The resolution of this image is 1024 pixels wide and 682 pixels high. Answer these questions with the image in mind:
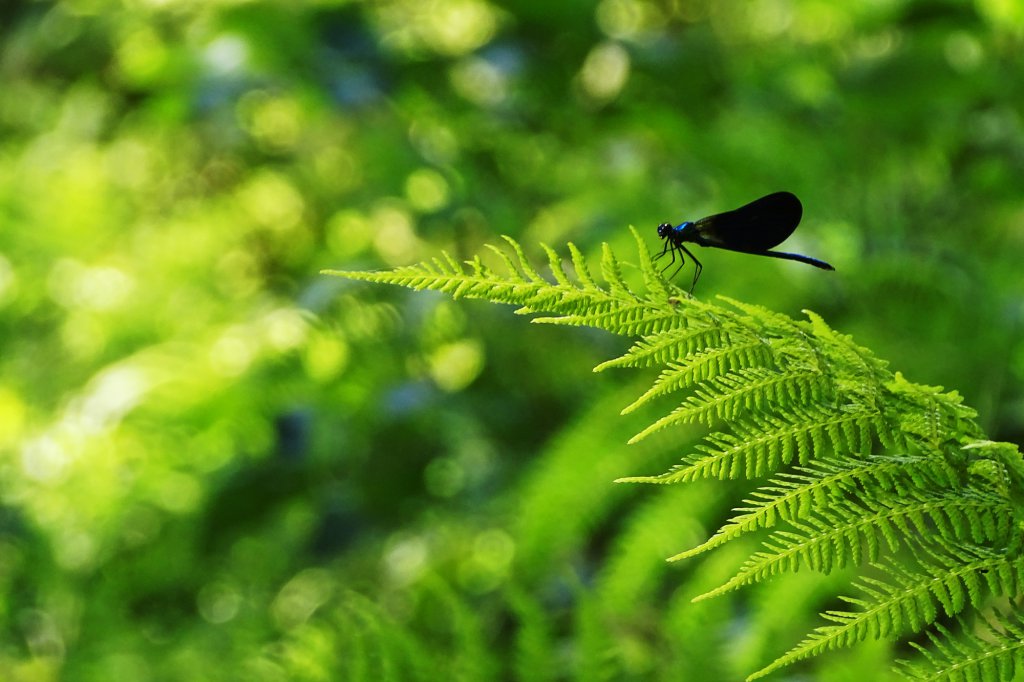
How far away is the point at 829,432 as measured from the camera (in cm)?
48

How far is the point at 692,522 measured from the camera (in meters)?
1.38

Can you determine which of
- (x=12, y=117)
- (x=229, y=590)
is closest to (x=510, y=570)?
(x=229, y=590)

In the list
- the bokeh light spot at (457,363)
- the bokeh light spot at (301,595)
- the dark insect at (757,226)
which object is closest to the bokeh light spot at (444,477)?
the bokeh light spot at (457,363)

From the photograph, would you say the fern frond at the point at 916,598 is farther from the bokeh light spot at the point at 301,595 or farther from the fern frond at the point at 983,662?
the bokeh light spot at the point at 301,595

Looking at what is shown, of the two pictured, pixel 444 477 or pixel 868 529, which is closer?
pixel 868 529

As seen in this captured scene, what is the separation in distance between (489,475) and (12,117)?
9.82 feet

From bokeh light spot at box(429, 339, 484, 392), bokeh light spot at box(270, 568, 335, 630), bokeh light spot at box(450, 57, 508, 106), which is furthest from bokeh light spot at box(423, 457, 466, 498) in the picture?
bokeh light spot at box(450, 57, 508, 106)

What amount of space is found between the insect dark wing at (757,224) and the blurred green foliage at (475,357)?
53cm

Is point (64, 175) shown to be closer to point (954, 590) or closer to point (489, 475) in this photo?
point (489, 475)

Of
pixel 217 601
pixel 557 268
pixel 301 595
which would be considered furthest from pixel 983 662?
pixel 217 601

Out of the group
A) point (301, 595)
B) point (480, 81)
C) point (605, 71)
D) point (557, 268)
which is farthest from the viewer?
point (301, 595)

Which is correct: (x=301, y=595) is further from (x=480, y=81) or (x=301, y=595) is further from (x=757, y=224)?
(x=757, y=224)

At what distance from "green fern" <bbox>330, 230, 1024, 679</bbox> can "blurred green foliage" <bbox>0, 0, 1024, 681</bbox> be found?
1.81ft

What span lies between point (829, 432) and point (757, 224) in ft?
0.45
